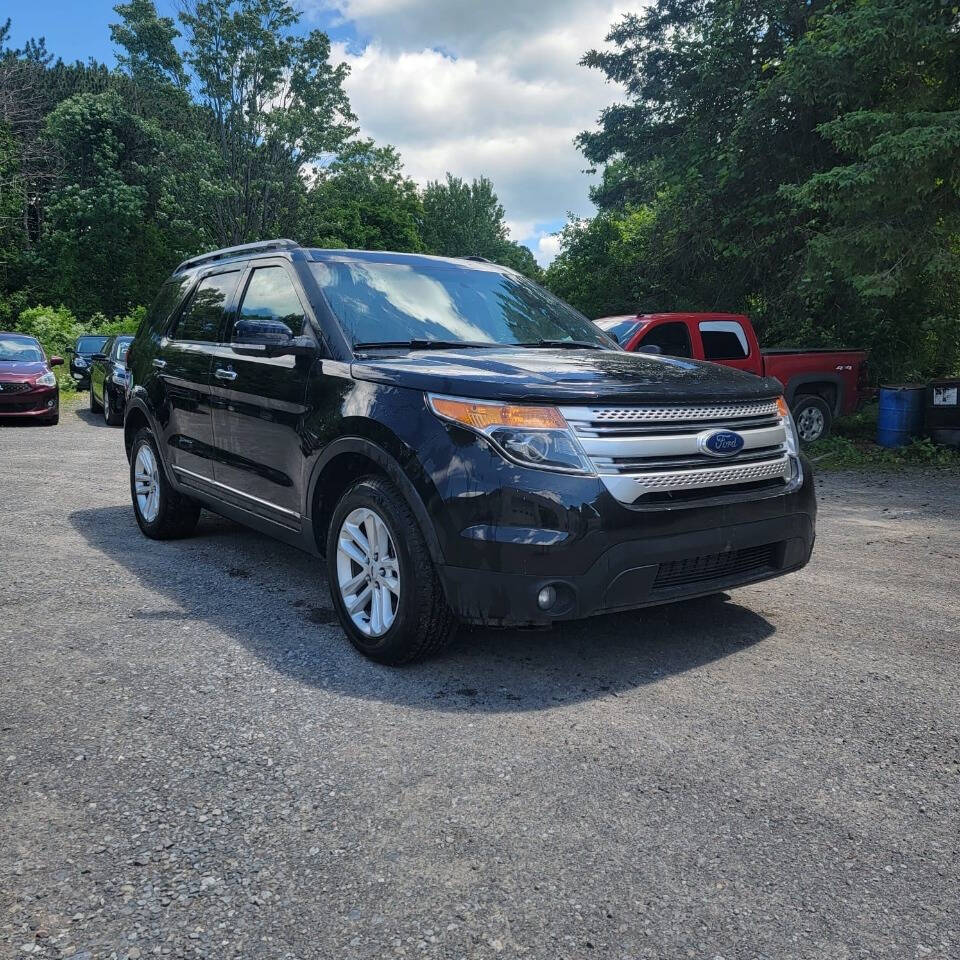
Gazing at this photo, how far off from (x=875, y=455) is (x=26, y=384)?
13547mm

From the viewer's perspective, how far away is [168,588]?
516 centimetres

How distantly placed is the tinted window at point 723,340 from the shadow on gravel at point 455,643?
7123 millimetres

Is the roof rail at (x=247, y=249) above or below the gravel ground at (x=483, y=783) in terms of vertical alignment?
above

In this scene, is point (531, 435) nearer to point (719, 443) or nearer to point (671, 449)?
point (671, 449)

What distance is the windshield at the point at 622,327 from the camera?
35.0 ft

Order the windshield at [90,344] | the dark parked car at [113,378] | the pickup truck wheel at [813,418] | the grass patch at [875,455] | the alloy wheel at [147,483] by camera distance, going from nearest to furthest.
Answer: the alloy wheel at [147,483] < the grass patch at [875,455] < the pickup truck wheel at [813,418] < the dark parked car at [113,378] < the windshield at [90,344]

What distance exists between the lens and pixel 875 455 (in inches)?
478

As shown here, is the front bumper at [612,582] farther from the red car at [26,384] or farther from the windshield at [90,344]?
the windshield at [90,344]

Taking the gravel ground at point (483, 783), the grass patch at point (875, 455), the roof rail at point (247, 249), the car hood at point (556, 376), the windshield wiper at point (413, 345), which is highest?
the roof rail at point (247, 249)

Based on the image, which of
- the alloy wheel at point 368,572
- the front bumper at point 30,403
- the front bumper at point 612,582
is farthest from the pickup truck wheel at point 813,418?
the front bumper at point 30,403

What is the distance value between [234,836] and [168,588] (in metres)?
2.89

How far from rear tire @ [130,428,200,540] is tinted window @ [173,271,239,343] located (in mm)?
914

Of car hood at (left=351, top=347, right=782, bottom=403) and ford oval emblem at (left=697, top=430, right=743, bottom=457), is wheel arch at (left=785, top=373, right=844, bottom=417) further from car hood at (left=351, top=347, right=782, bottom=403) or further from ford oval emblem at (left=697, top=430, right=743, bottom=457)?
ford oval emblem at (left=697, top=430, right=743, bottom=457)

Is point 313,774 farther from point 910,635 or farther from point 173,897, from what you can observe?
point 910,635
